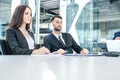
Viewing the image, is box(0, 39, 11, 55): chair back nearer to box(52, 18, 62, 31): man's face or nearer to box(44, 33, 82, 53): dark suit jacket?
box(44, 33, 82, 53): dark suit jacket

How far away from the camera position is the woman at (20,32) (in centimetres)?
204

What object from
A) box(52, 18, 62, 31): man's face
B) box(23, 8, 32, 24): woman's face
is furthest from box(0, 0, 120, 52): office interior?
box(23, 8, 32, 24): woman's face

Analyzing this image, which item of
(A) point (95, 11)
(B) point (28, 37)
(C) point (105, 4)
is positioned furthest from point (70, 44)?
(C) point (105, 4)

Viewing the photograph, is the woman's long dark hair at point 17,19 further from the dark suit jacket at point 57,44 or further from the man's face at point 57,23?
the man's face at point 57,23

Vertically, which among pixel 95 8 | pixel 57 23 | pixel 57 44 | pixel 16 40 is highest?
pixel 95 8

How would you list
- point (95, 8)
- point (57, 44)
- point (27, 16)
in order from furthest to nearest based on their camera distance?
point (95, 8)
point (57, 44)
point (27, 16)

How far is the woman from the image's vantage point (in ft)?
6.71

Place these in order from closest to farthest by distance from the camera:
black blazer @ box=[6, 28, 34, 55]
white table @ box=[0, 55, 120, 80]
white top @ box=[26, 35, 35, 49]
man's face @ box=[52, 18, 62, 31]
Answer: white table @ box=[0, 55, 120, 80] < black blazer @ box=[6, 28, 34, 55] < white top @ box=[26, 35, 35, 49] < man's face @ box=[52, 18, 62, 31]

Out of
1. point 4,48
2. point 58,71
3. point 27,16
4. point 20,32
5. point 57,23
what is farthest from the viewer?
point 57,23

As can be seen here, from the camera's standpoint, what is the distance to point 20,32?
2.20 metres

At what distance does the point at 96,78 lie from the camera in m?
0.49

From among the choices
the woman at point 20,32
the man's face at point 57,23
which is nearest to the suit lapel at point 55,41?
the man's face at point 57,23

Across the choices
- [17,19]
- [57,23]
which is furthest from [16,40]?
[57,23]

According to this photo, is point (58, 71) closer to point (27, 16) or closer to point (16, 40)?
point (16, 40)
